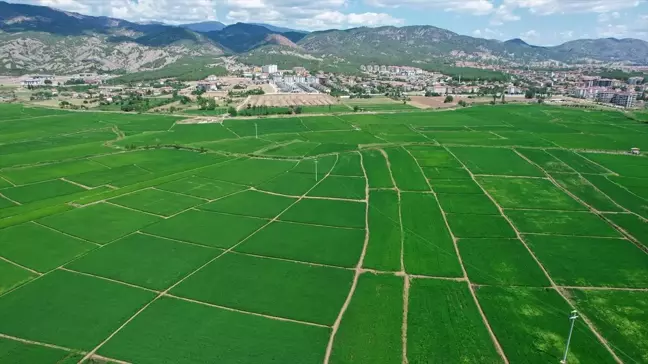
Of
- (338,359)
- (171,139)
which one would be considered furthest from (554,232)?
(171,139)

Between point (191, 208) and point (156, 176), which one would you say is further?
point (156, 176)

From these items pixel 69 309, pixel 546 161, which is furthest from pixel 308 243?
pixel 546 161

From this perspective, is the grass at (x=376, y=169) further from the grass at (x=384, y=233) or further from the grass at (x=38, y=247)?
the grass at (x=38, y=247)

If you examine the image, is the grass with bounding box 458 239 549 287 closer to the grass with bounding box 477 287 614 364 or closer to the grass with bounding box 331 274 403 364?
the grass with bounding box 477 287 614 364

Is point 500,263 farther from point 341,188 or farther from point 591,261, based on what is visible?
point 341,188

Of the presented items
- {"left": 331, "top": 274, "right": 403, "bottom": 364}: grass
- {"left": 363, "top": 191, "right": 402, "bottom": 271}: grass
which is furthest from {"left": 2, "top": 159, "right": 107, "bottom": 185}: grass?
{"left": 331, "top": 274, "right": 403, "bottom": 364}: grass

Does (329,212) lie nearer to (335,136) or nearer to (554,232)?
(554,232)

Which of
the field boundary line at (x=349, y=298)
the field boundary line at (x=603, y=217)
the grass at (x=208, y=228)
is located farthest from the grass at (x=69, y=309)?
the field boundary line at (x=603, y=217)

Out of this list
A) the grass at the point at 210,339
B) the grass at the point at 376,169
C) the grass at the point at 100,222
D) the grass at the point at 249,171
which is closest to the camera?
the grass at the point at 210,339
